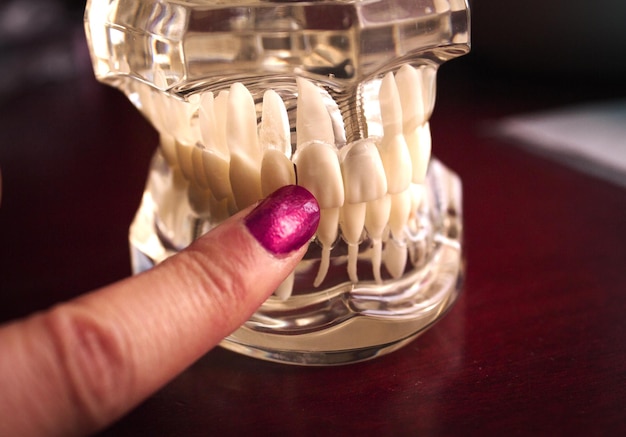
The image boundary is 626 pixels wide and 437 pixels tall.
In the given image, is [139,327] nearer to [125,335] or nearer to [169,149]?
[125,335]

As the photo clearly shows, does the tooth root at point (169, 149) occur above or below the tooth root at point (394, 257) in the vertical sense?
above

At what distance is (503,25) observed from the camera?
0.51 m

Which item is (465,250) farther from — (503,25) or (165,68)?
(503,25)

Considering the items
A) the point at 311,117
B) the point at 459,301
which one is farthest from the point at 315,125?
the point at 459,301

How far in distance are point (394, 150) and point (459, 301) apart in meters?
0.08

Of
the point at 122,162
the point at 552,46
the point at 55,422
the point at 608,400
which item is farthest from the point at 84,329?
the point at 552,46

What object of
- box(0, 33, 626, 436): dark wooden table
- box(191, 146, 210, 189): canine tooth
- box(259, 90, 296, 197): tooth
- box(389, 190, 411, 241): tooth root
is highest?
box(259, 90, 296, 197): tooth

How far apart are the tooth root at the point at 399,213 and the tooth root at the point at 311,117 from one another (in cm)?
4

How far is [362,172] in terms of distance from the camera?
0.22 meters

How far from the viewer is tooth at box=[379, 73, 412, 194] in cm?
22

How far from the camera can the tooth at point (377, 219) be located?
0.76 feet

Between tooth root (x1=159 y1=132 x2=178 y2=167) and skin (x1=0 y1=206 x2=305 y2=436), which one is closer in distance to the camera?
skin (x1=0 y1=206 x2=305 y2=436)

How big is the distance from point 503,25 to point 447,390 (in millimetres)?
363

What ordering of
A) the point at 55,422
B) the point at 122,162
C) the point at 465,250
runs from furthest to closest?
the point at 122,162
the point at 465,250
the point at 55,422
